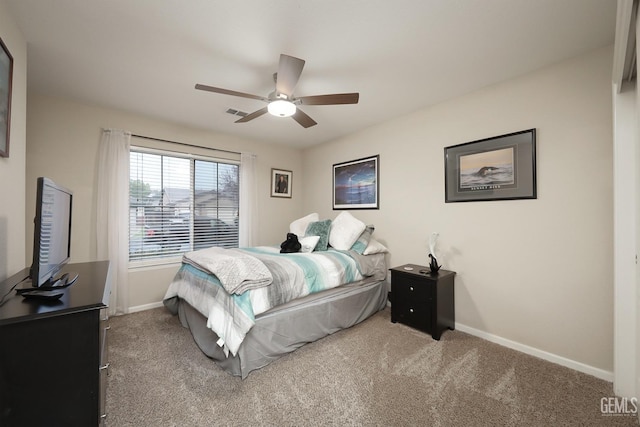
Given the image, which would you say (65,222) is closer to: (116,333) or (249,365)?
(116,333)

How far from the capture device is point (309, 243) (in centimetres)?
329

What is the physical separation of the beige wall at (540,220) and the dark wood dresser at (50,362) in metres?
2.96

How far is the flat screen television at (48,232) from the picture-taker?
1103 mm

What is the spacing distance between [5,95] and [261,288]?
2.07 m

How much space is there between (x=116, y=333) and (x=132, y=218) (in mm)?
1430

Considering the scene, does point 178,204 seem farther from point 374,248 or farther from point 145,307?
point 374,248

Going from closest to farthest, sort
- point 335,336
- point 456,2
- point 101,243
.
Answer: point 456,2 → point 335,336 → point 101,243

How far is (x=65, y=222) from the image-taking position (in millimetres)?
1747

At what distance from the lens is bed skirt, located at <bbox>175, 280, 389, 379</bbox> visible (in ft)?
6.53

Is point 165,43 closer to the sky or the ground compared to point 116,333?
closer to the sky

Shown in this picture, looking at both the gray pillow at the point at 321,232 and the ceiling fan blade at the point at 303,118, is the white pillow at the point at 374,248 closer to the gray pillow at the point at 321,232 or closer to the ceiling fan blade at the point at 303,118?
the gray pillow at the point at 321,232

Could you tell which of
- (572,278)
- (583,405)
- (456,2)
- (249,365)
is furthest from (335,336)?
(456,2)

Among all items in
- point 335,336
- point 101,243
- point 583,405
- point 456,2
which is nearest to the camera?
point 456,2

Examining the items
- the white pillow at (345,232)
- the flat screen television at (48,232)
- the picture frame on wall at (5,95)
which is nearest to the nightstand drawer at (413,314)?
the white pillow at (345,232)
